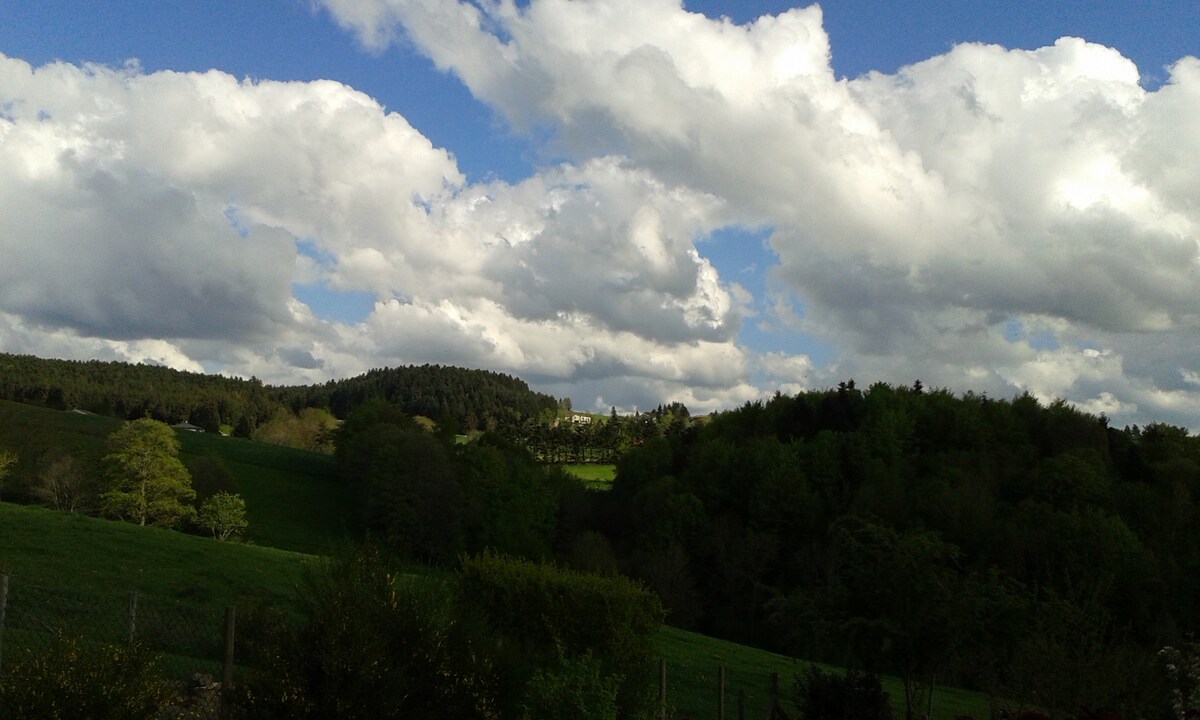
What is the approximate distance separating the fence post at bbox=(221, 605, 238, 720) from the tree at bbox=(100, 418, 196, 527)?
205 feet

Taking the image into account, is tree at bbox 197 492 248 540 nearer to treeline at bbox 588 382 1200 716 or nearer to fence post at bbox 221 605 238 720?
treeline at bbox 588 382 1200 716

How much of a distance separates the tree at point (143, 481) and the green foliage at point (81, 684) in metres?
63.2

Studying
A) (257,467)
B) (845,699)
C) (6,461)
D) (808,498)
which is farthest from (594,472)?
(845,699)

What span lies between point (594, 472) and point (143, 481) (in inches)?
2919

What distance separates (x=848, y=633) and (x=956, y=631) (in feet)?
6.13

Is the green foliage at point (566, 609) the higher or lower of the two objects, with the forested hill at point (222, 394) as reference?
lower

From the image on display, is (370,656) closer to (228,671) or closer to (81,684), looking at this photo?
(228,671)

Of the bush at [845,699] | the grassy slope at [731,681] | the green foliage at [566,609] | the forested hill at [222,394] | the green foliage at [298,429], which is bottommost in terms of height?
the grassy slope at [731,681]

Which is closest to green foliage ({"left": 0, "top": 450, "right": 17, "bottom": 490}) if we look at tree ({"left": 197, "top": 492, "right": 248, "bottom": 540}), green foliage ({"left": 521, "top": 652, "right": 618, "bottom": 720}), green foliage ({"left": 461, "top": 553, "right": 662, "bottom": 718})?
tree ({"left": 197, "top": 492, "right": 248, "bottom": 540})

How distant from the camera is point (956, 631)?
51.5 ft

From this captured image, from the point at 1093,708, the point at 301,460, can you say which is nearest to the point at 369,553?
the point at 1093,708

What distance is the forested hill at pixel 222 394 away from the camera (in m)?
140

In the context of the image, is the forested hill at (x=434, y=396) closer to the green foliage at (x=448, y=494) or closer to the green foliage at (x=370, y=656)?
the green foliage at (x=448, y=494)

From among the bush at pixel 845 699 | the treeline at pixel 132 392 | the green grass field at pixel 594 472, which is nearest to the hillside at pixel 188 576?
the bush at pixel 845 699
